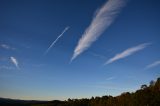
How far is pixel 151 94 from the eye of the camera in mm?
140375

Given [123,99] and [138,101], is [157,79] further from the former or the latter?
[138,101]

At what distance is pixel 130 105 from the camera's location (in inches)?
6201

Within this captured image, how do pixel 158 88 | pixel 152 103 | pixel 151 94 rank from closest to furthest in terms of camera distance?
1. pixel 152 103
2. pixel 151 94
3. pixel 158 88

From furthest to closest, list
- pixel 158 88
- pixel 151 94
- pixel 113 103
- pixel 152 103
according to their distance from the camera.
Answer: pixel 113 103, pixel 158 88, pixel 151 94, pixel 152 103

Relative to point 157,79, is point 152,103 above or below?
below

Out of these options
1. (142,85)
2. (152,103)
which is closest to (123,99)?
(142,85)

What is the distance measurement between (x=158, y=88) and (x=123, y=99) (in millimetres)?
35807

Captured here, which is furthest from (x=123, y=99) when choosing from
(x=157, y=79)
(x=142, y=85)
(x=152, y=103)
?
(x=152, y=103)

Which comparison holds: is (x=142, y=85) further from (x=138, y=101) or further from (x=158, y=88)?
(x=138, y=101)

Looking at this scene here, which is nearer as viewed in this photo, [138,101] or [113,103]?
[138,101]

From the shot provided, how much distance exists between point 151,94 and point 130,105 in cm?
2273

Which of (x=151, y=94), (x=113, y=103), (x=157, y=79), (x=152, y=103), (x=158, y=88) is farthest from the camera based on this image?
(x=113, y=103)

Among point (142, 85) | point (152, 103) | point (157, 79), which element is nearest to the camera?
point (152, 103)

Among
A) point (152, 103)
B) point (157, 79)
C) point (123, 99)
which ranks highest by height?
point (157, 79)
